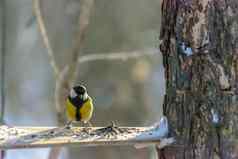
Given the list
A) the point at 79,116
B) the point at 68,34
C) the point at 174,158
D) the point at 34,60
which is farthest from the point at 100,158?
the point at 174,158

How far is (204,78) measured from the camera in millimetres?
2205

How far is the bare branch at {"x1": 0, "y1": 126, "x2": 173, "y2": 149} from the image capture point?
6.93 feet

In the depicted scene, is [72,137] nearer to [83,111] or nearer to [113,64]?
[83,111]

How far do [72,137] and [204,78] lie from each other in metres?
0.51

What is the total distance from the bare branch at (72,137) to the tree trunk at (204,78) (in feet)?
0.44


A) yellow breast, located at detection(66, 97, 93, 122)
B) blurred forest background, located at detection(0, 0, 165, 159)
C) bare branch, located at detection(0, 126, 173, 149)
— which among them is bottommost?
bare branch, located at detection(0, 126, 173, 149)

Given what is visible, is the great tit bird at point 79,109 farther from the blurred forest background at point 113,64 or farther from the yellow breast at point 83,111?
the blurred forest background at point 113,64

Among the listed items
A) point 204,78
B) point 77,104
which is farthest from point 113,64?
point 204,78

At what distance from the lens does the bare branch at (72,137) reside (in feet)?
6.93

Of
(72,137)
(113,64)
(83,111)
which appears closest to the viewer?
(72,137)

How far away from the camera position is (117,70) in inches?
293

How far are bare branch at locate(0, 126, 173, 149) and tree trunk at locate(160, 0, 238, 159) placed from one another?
14 cm

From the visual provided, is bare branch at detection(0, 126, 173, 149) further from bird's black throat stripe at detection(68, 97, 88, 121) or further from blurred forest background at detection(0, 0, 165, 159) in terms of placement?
blurred forest background at detection(0, 0, 165, 159)

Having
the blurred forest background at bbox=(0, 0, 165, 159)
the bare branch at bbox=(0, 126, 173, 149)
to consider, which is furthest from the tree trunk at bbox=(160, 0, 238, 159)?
the blurred forest background at bbox=(0, 0, 165, 159)
